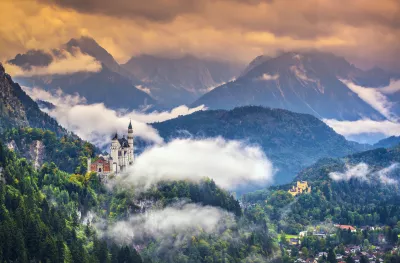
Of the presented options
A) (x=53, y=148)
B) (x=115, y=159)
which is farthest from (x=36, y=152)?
(x=115, y=159)

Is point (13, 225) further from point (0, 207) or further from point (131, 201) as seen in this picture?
point (131, 201)

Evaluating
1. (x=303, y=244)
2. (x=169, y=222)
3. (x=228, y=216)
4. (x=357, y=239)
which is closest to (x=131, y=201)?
(x=169, y=222)

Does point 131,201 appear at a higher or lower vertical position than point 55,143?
lower

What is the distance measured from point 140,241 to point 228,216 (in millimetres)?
26746

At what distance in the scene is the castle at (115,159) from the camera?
561 feet

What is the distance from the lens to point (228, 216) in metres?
184

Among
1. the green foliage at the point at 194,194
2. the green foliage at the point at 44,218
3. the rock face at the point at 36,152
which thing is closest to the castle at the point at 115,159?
the green foliage at the point at 44,218

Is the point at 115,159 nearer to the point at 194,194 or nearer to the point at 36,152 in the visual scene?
the point at 194,194

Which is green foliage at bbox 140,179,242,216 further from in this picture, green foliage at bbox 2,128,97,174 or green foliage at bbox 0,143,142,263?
green foliage at bbox 2,128,97,174

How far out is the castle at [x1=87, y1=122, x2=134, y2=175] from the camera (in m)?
171

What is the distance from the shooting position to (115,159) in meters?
174

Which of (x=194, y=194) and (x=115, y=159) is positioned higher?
(x=115, y=159)

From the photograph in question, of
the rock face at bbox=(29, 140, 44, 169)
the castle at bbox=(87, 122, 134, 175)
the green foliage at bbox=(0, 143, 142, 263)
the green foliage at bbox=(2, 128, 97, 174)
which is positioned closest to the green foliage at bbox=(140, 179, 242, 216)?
the castle at bbox=(87, 122, 134, 175)

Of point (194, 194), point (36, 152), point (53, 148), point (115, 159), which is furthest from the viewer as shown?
point (53, 148)
